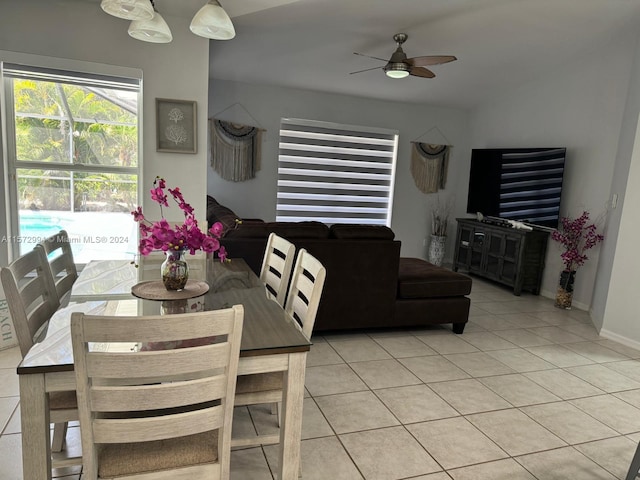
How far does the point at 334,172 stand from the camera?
6.06 meters

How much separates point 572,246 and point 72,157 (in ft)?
15.9

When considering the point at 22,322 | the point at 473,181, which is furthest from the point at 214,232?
the point at 473,181

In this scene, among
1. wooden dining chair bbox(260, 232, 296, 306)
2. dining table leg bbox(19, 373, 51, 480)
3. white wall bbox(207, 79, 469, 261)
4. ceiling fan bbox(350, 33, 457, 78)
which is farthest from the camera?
white wall bbox(207, 79, 469, 261)

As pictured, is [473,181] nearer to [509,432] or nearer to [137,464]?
[509,432]

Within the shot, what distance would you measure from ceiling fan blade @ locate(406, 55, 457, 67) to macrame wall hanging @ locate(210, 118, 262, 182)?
229 centimetres

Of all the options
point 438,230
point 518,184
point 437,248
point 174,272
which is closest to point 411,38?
point 518,184

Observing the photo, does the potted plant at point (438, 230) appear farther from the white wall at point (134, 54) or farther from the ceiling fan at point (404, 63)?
the white wall at point (134, 54)

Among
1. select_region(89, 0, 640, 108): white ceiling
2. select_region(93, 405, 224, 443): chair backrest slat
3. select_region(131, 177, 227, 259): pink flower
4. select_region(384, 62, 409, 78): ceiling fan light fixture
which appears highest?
select_region(89, 0, 640, 108): white ceiling

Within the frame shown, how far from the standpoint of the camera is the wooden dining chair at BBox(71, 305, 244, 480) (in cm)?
106

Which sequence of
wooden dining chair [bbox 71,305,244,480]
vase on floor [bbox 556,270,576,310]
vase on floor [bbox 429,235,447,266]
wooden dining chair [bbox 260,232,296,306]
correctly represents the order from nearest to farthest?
wooden dining chair [bbox 71,305,244,480]
wooden dining chair [bbox 260,232,296,306]
vase on floor [bbox 556,270,576,310]
vase on floor [bbox 429,235,447,266]

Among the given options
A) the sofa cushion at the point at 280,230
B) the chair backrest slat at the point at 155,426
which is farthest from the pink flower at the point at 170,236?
the sofa cushion at the point at 280,230

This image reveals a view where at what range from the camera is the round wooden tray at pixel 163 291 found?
5.95 feet

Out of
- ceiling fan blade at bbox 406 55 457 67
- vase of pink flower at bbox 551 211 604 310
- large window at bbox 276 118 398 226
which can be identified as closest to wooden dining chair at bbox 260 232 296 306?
ceiling fan blade at bbox 406 55 457 67

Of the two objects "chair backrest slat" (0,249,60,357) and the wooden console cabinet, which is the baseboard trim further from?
"chair backrest slat" (0,249,60,357)
